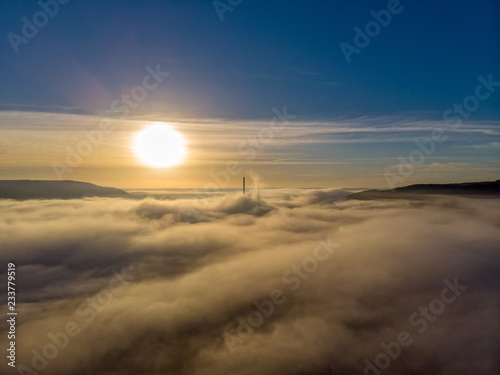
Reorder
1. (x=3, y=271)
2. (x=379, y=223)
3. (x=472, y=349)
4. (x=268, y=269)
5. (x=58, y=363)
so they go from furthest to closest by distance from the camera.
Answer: (x=379, y=223)
(x=3, y=271)
(x=268, y=269)
(x=58, y=363)
(x=472, y=349)

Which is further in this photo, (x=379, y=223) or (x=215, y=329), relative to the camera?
(x=379, y=223)

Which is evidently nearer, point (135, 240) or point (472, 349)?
point (472, 349)

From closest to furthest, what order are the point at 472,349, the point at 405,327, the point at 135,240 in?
the point at 472,349, the point at 405,327, the point at 135,240

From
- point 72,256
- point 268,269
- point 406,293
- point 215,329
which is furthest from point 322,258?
point 72,256

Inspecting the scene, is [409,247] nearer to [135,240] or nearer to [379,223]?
[379,223]

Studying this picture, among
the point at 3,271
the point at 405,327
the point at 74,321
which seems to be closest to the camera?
the point at 405,327

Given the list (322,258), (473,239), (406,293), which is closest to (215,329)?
(406,293)

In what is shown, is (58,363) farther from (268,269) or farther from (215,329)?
(268,269)

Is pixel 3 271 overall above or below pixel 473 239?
below

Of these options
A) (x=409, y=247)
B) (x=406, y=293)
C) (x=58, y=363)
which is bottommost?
(x=58, y=363)
